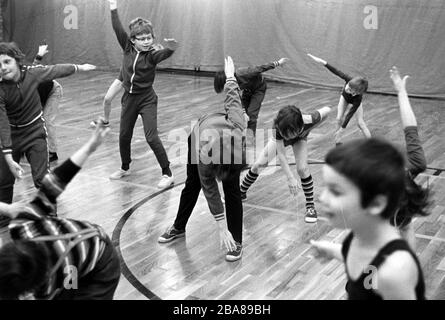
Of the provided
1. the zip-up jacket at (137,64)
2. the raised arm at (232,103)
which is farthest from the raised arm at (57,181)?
the zip-up jacket at (137,64)

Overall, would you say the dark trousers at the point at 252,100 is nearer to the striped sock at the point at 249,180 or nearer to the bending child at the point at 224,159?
the striped sock at the point at 249,180

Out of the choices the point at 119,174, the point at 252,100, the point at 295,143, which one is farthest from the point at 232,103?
the point at 252,100

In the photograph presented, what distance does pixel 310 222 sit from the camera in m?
4.31

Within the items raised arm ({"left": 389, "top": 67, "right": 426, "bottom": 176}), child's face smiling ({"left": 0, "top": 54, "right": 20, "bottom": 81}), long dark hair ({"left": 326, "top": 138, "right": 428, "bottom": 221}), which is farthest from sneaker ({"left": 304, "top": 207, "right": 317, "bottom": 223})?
long dark hair ({"left": 326, "top": 138, "right": 428, "bottom": 221})

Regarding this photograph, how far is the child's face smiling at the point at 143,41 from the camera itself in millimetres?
4914

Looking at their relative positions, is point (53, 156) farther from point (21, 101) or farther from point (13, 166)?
point (13, 166)

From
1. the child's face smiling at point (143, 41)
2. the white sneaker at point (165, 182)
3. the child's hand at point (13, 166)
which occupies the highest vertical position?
the child's face smiling at point (143, 41)

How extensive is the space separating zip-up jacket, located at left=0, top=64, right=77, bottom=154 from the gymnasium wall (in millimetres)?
7547

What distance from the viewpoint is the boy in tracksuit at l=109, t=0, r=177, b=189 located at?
194 inches

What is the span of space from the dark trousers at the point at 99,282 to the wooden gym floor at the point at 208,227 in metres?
1.01

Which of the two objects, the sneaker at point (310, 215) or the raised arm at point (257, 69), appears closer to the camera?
the sneaker at point (310, 215)
